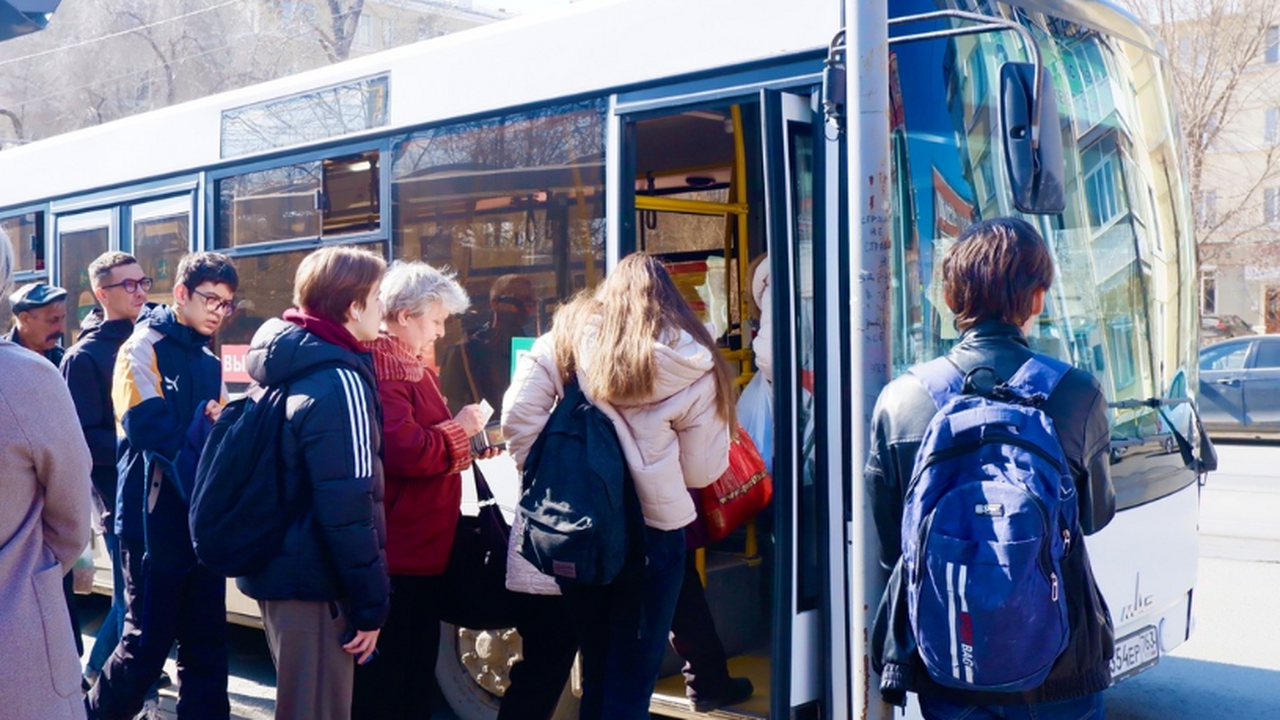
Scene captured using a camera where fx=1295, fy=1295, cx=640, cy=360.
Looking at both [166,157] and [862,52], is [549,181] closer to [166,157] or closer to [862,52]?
[862,52]

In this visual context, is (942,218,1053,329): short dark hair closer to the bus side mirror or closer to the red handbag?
the bus side mirror

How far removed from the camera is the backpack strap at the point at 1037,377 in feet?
9.60

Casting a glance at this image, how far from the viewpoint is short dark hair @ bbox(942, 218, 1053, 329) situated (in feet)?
10.1

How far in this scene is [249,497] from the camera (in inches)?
146

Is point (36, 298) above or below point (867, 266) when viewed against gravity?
above

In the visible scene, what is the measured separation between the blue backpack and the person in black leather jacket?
88 mm

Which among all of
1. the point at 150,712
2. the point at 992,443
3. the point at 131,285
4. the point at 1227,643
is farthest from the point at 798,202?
the point at 1227,643

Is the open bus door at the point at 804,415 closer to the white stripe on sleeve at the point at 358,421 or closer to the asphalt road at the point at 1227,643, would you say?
the white stripe on sleeve at the point at 358,421

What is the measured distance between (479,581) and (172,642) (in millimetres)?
1330

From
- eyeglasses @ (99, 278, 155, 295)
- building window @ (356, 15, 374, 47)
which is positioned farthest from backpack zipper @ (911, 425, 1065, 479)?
building window @ (356, 15, 374, 47)

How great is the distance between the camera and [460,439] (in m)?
4.26

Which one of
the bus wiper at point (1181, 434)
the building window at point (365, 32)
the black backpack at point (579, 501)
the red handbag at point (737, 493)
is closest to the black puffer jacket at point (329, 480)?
the black backpack at point (579, 501)

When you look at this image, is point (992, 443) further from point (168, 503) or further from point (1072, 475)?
point (168, 503)

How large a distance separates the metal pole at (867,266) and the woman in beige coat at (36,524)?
1909 millimetres
